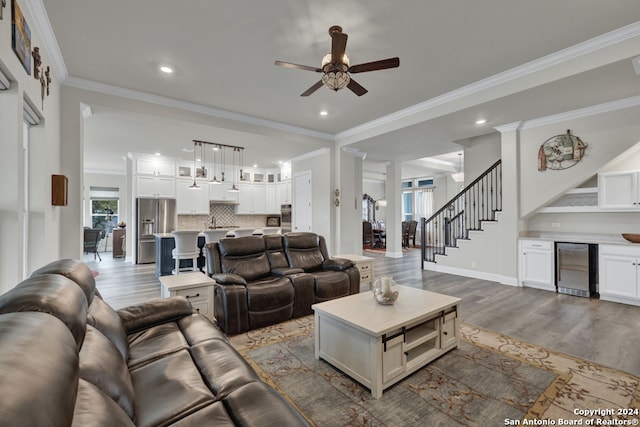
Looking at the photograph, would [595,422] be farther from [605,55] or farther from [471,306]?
[605,55]

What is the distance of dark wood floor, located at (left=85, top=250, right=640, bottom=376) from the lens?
271cm

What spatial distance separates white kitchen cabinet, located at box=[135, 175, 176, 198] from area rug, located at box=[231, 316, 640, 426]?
6381 mm

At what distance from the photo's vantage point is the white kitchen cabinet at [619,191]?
4.07 meters

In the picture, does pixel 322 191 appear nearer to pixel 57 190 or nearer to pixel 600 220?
pixel 57 190

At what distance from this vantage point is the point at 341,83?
2721 mm

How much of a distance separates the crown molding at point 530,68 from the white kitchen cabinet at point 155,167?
5938 millimetres

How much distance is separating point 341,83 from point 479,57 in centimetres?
170

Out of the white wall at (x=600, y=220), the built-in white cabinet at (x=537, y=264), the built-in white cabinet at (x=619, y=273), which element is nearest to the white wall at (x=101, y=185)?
the built-in white cabinet at (x=537, y=264)

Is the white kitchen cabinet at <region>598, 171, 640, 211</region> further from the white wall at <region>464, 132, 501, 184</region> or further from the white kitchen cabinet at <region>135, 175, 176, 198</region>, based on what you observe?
the white kitchen cabinet at <region>135, 175, 176, 198</region>

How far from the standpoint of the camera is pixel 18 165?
2.11 meters

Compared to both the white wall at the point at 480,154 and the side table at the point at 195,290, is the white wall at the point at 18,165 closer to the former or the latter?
the side table at the point at 195,290

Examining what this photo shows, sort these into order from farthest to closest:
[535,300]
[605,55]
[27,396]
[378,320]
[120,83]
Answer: [535,300] → [120,83] → [605,55] → [378,320] → [27,396]

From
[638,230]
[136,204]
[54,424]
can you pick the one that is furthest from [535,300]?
[136,204]

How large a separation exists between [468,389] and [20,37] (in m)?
4.07
